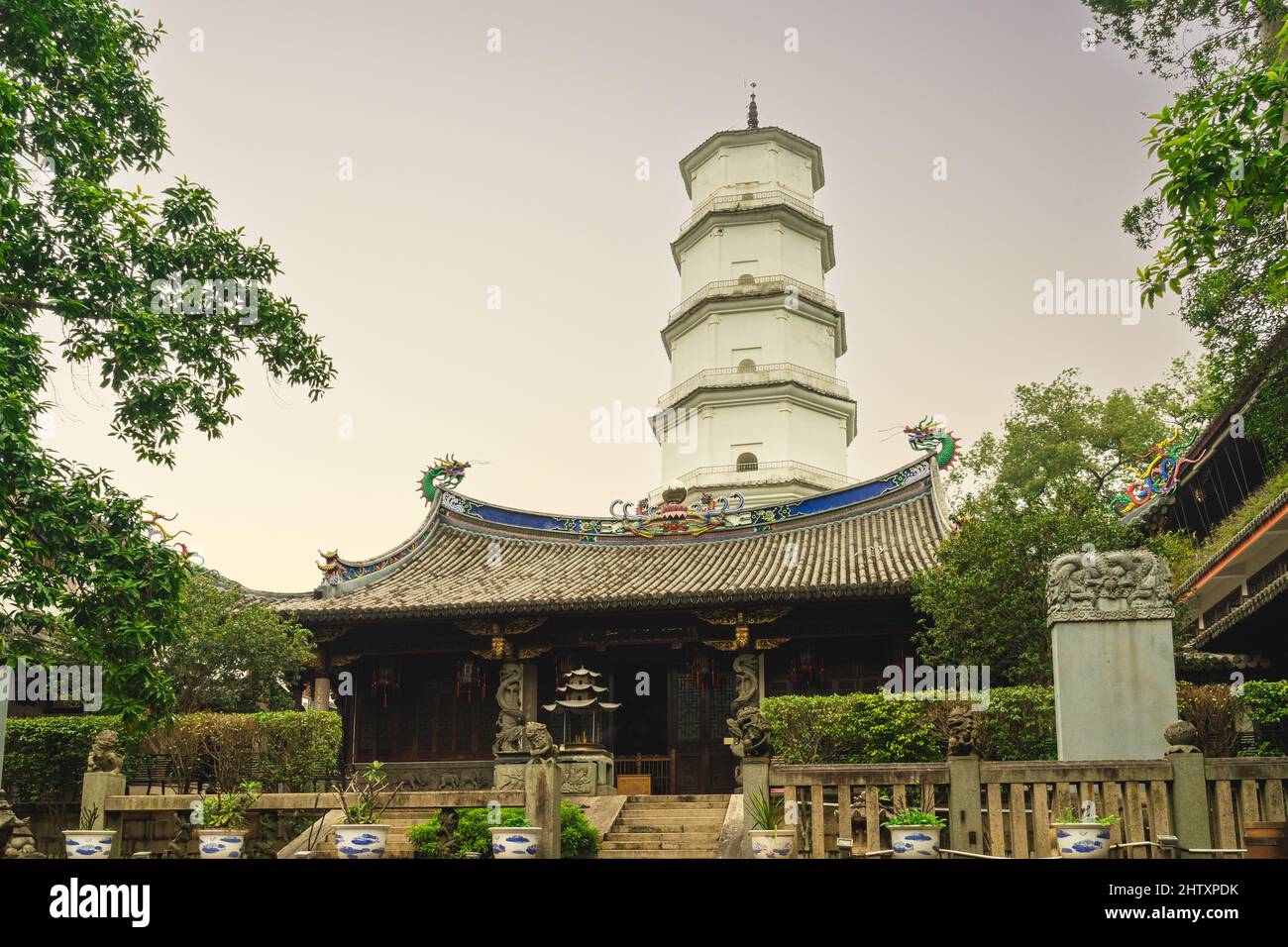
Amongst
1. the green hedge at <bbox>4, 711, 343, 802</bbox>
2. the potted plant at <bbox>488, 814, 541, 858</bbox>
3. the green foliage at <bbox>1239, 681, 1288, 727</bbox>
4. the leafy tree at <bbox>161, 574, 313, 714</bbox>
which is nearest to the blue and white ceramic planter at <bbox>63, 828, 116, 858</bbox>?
the potted plant at <bbox>488, 814, 541, 858</bbox>

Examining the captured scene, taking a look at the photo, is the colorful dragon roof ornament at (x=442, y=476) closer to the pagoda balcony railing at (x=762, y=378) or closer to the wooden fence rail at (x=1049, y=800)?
the pagoda balcony railing at (x=762, y=378)

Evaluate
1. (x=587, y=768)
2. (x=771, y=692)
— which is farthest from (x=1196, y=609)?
(x=587, y=768)

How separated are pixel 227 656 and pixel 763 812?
431 inches

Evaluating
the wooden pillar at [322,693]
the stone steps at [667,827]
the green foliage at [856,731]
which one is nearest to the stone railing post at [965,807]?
the stone steps at [667,827]

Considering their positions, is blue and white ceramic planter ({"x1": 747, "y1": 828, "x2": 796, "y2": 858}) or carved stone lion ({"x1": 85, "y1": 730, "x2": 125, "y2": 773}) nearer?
blue and white ceramic planter ({"x1": 747, "y1": 828, "x2": 796, "y2": 858})

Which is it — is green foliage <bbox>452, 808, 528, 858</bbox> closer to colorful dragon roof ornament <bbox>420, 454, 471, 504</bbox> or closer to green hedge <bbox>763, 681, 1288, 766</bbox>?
green hedge <bbox>763, 681, 1288, 766</bbox>

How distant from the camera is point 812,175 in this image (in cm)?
3569

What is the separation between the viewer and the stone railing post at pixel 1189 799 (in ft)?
27.6

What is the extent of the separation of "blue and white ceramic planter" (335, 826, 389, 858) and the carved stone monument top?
602 cm

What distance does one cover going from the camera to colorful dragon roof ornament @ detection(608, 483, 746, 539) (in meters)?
24.3

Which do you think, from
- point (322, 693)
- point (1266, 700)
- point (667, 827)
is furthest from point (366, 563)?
point (1266, 700)
